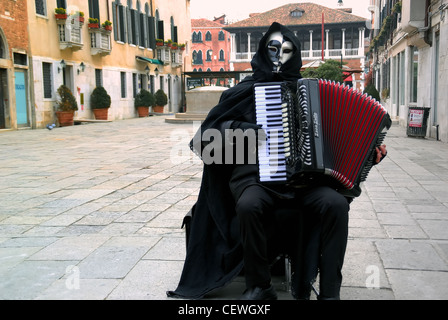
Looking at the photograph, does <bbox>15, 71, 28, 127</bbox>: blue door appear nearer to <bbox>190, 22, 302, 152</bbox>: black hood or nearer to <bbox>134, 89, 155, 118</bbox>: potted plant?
<bbox>134, 89, 155, 118</bbox>: potted plant

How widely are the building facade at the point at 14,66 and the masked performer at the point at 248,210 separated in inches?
643

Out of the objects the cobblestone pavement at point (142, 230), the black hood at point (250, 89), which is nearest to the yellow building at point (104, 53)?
the cobblestone pavement at point (142, 230)

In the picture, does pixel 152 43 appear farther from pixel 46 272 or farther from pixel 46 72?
pixel 46 272

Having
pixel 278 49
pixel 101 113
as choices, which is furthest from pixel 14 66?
pixel 278 49

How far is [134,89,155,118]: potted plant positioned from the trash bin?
18142 mm

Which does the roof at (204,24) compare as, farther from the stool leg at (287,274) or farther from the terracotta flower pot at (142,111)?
the stool leg at (287,274)

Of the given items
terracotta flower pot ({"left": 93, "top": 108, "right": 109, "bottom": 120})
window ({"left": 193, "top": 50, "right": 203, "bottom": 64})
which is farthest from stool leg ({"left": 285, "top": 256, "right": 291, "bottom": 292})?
window ({"left": 193, "top": 50, "right": 203, "bottom": 64})

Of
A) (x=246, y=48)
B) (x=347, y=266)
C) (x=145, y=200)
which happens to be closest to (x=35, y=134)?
(x=145, y=200)

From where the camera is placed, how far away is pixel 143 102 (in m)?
29.8

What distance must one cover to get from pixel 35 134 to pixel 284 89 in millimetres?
15505

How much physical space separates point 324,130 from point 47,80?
19.6 meters

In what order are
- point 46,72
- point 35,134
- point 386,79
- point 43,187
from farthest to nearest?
1. point 386,79
2. point 46,72
3. point 35,134
4. point 43,187

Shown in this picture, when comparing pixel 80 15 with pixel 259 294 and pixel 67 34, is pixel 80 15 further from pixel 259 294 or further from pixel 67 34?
pixel 259 294

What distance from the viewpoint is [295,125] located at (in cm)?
296
